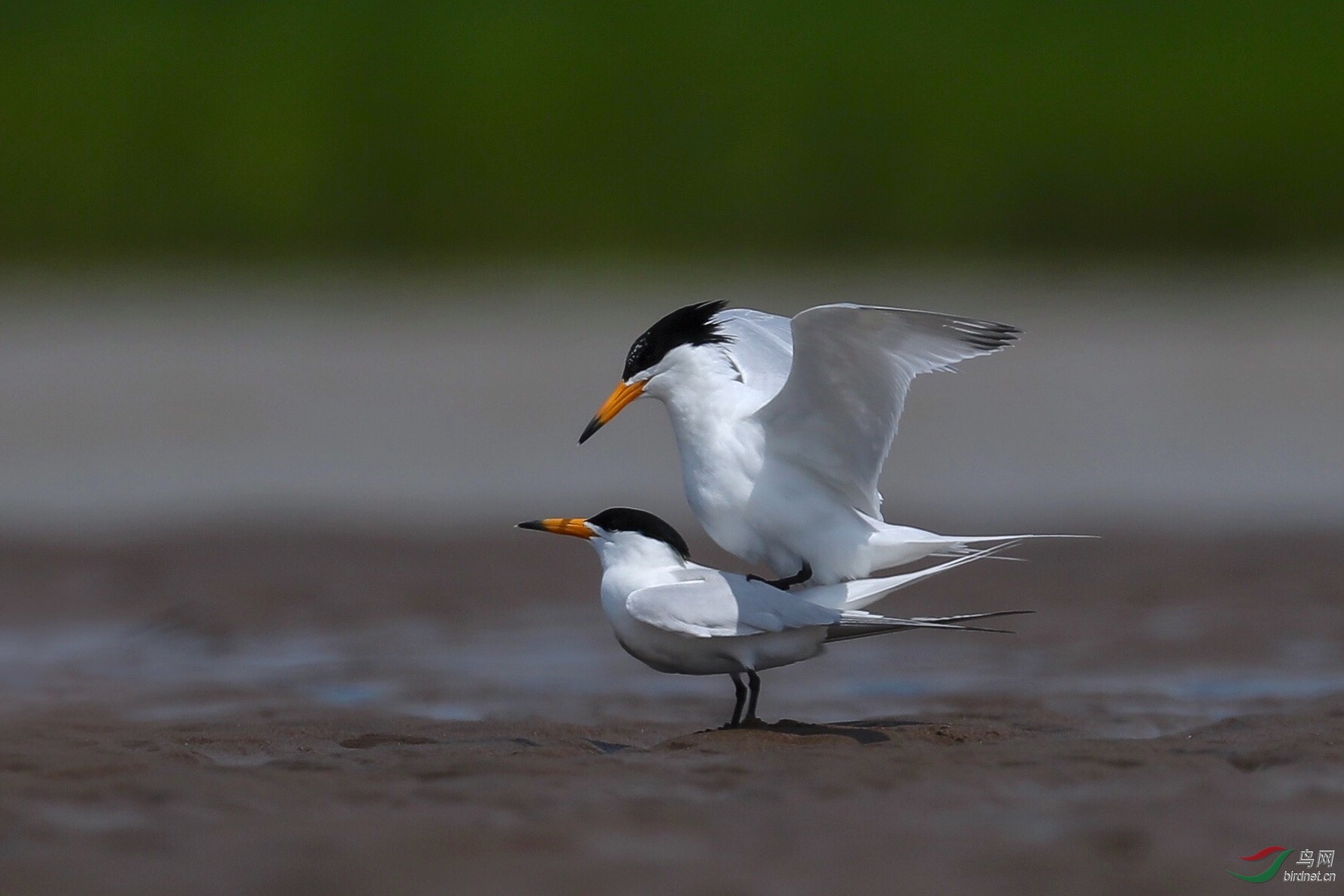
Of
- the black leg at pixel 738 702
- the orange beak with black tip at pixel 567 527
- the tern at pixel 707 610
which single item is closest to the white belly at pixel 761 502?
the tern at pixel 707 610

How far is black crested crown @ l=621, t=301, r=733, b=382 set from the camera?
651 centimetres

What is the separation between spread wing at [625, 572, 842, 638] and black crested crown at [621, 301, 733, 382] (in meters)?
0.87

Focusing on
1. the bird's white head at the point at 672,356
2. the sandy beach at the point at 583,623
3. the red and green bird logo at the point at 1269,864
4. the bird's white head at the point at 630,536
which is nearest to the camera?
the red and green bird logo at the point at 1269,864

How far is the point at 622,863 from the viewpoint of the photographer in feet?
13.5

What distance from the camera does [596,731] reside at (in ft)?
20.5

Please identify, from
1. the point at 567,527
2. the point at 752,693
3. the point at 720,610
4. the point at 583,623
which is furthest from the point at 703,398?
the point at 583,623

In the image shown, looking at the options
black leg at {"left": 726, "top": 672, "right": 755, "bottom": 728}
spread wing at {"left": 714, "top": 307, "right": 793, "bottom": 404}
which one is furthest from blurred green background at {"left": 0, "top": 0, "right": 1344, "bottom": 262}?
black leg at {"left": 726, "top": 672, "right": 755, "bottom": 728}

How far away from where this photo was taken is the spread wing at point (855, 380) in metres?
5.92

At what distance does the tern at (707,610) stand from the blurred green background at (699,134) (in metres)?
12.3

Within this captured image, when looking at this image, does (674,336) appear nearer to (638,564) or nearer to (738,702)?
(638,564)

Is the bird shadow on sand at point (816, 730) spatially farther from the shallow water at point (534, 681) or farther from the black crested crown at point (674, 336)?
the black crested crown at point (674, 336)

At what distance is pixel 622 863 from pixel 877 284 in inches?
563

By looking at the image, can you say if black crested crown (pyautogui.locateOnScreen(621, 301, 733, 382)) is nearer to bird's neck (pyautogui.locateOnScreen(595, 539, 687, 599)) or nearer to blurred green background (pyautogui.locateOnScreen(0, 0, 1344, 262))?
bird's neck (pyautogui.locateOnScreen(595, 539, 687, 599))

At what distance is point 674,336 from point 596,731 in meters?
1.29
